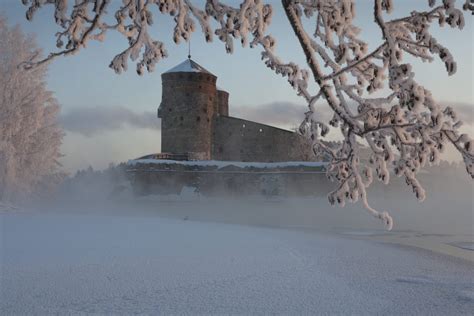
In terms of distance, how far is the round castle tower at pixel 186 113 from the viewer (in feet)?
107

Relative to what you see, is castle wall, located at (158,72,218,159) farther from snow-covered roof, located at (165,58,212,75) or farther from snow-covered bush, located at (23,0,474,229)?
snow-covered bush, located at (23,0,474,229)

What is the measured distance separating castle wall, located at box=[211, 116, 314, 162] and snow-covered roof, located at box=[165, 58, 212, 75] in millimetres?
3734

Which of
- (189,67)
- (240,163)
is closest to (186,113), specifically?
(189,67)

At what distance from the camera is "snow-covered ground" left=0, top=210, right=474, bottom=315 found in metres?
4.84

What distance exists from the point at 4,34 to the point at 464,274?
18.1m

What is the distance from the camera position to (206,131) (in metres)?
33.2

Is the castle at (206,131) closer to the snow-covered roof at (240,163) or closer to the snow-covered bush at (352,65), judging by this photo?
the snow-covered roof at (240,163)

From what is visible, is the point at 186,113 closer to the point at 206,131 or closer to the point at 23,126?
the point at 206,131

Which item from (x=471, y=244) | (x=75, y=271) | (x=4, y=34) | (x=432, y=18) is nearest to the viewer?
(x=432, y=18)

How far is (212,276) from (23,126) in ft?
48.8

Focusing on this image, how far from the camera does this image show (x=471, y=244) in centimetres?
1165

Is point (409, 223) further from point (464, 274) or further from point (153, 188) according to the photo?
point (153, 188)

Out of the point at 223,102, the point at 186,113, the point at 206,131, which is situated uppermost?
the point at 223,102

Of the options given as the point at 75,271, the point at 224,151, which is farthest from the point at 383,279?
the point at 224,151
